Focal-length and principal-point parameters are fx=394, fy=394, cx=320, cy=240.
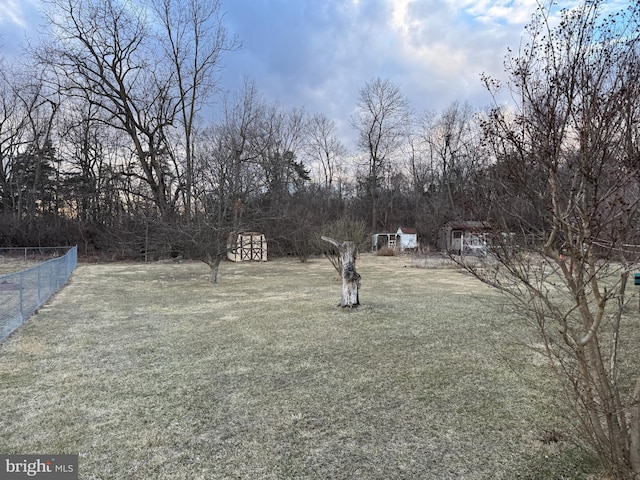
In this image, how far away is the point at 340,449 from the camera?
284 centimetres

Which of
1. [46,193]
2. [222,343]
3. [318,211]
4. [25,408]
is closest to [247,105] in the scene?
[318,211]

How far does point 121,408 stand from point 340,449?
2061 mm

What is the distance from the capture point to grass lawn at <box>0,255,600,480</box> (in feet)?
8.83

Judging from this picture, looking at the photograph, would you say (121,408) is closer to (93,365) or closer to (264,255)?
(93,365)

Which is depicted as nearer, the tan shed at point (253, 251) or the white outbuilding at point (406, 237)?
the tan shed at point (253, 251)

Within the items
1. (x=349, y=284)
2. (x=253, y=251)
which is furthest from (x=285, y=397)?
(x=253, y=251)

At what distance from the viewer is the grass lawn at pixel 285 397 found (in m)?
2.69

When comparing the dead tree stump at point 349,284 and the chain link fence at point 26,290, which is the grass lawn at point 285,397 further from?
the dead tree stump at point 349,284

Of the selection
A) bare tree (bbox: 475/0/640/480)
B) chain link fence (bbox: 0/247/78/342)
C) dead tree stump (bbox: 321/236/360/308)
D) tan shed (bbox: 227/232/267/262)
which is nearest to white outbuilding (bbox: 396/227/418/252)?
tan shed (bbox: 227/232/267/262)

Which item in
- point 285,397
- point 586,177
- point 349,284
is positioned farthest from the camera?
point 349,284

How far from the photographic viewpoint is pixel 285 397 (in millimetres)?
3805

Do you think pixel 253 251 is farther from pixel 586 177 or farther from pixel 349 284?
pixel 586 177

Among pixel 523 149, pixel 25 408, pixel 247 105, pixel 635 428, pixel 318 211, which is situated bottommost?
pixel 25 408

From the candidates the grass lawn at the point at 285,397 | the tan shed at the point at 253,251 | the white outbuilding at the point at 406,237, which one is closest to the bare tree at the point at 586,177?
the grass lawn at the point at 285,397
